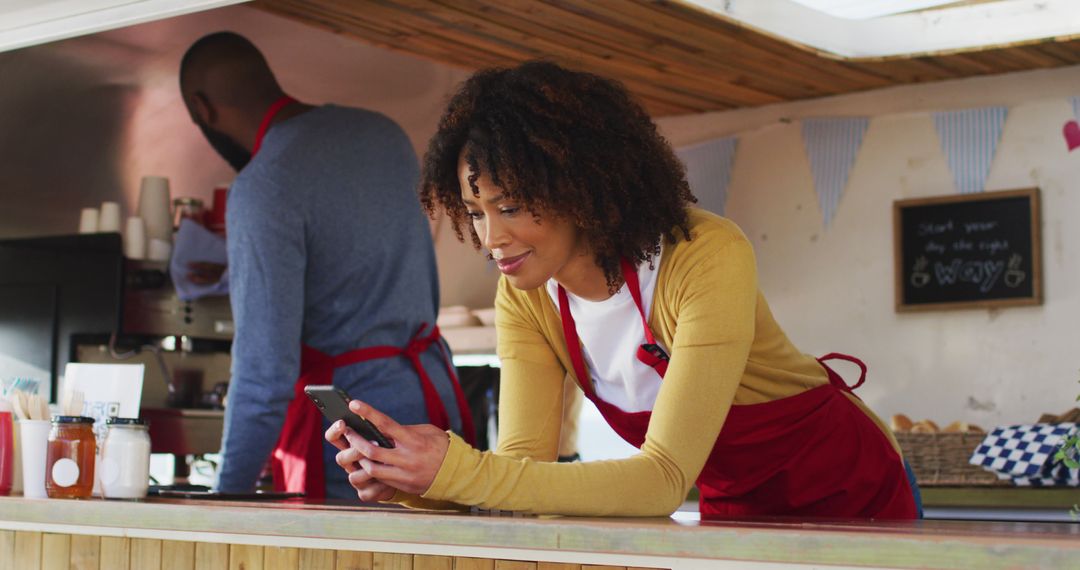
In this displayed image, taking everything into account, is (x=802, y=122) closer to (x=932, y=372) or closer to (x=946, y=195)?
(x=946, y=195)

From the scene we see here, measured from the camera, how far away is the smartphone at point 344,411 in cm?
154

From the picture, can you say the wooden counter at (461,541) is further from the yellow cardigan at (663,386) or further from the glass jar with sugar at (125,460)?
the glass jar with sugar at (125,460)

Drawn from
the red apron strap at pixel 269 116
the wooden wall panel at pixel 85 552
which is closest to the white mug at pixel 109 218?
the red apron strap at pixel 269 116

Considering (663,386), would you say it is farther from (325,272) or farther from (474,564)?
(325,272)

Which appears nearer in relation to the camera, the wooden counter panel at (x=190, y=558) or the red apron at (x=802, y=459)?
the wooden counter panel at (x=190, y=558)

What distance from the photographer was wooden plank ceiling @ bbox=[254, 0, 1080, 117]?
12.0 ft

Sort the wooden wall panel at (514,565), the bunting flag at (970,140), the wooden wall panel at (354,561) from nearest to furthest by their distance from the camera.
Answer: the wooden wall panel at (514,565) < the wooden wall panel at (354,561) < the bunting flag at (970,140)

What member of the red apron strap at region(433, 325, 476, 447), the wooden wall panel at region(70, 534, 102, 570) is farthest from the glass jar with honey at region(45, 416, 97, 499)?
the red apron strap at region(433, 325, 476, 447)

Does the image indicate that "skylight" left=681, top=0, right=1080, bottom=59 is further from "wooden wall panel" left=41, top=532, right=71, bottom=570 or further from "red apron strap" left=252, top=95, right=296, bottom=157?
"wooden wall panel" left=41, top=532, right=71, bottom=570

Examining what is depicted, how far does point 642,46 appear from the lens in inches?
157

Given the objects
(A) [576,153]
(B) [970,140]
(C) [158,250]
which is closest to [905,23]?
(B) [970,140]

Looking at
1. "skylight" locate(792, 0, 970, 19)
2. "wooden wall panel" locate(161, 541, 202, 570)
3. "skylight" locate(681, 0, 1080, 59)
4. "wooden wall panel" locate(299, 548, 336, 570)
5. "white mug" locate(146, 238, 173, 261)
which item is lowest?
"wooden wall panel" locate(161, 541, 202, 570)

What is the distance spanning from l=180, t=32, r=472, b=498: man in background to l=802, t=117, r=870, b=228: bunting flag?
→ 2269 millimetres

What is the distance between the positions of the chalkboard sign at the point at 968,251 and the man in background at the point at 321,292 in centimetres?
223
